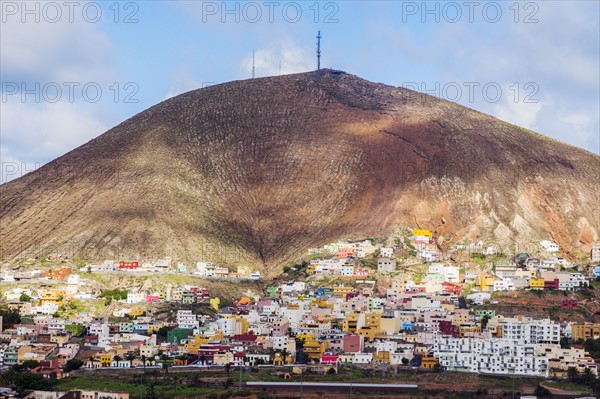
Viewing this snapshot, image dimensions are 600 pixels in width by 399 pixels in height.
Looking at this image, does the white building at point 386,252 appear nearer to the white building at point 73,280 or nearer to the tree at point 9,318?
the white building at point 73,280

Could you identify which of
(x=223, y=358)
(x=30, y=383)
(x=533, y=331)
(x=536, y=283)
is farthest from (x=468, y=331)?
(x=30, y=383)

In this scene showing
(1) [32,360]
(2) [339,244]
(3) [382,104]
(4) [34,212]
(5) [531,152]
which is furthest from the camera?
(3) [382,104]

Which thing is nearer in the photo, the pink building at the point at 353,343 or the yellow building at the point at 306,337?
the pink building at the point at 353,343

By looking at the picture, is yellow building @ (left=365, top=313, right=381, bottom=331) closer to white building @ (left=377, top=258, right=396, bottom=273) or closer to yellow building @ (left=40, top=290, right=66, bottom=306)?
white building @ (left=377, top=258, right=396, bottom=273)

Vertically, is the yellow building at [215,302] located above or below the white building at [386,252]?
below

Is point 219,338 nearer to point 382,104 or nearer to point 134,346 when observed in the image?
point 134,346

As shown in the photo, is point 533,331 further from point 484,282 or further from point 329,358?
point 484,282

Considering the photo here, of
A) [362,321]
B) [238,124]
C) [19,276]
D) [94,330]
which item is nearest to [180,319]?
[94,330]

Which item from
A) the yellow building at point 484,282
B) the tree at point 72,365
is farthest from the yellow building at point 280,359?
the yellow building at point 484,282
